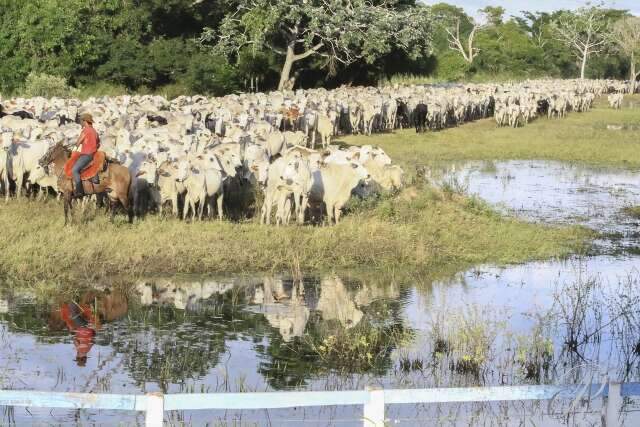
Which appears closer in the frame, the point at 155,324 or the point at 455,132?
the point at 155,324

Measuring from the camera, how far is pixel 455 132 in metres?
35.8

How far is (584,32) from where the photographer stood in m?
96.6

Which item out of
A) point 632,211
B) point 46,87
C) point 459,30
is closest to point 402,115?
point 46,87

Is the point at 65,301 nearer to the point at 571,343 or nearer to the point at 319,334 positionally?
the point at 319,334

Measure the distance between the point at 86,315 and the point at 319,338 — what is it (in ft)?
8.38

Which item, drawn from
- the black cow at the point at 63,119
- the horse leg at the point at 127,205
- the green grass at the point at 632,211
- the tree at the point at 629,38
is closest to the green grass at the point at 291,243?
the horse leg at the point at 127,205

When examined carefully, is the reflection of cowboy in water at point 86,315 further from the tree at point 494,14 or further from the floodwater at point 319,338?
the tree at point 494,14

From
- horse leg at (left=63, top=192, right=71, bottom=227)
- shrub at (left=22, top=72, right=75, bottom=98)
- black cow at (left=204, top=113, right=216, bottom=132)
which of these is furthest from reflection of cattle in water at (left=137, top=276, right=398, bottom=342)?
shrub at (left=22, top=72, right=75, bottom=98)

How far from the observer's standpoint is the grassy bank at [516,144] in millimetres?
28531

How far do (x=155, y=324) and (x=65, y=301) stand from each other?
4.33 feet

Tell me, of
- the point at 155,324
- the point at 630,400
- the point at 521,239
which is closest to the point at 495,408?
the point at 630,400

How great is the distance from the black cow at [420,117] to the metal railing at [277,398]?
96.1ft

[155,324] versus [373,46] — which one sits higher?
[373,46]

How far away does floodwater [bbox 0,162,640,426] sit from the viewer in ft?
29.8
